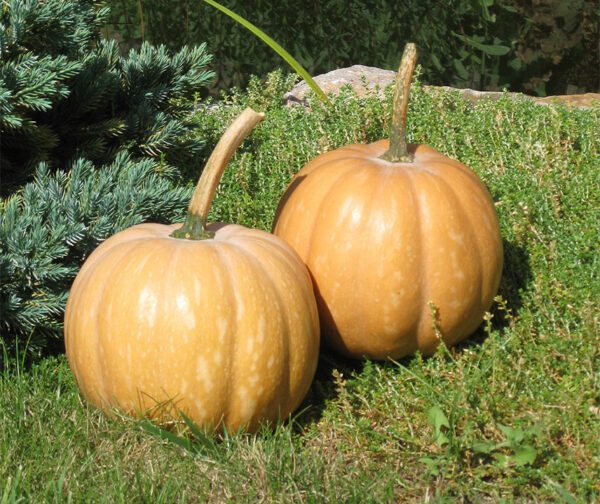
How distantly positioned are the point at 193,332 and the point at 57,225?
807mm

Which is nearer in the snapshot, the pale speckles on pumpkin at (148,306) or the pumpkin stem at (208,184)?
the pale speckles on pumpkin at (148,306)

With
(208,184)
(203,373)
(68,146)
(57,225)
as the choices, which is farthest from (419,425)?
(68,146)

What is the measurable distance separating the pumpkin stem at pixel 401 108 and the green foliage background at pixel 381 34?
12.4 feet

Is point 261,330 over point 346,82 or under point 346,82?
under

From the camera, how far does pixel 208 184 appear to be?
10.2 ft

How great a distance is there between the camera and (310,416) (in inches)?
125

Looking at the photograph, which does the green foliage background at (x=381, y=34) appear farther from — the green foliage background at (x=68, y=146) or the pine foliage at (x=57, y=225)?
the pine foliage at (x=57, y=225)

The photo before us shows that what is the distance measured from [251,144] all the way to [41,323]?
1766 millimetres

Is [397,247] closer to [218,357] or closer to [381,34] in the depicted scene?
[218,357]

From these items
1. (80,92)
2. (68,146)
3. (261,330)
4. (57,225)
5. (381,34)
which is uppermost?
(381,34)

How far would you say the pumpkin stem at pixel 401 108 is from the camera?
3.36 metres

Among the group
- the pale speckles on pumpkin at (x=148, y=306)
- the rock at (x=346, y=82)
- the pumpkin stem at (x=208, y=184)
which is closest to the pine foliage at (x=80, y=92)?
the pumpkin stem at (x=208, y=184)

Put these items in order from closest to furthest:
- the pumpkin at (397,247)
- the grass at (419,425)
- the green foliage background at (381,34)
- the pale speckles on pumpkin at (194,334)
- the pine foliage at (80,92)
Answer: the grass at (419,425)
the pale speckles on pumpkin at (194,334)
the pumpkin at (397,247)
the pine foliage at (80,92)
the green foliage background at (381,34)

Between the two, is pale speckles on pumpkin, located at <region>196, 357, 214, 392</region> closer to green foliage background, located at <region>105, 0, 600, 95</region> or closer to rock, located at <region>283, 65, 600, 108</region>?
rock, located at <region>283, 65, 600, 108</region>
